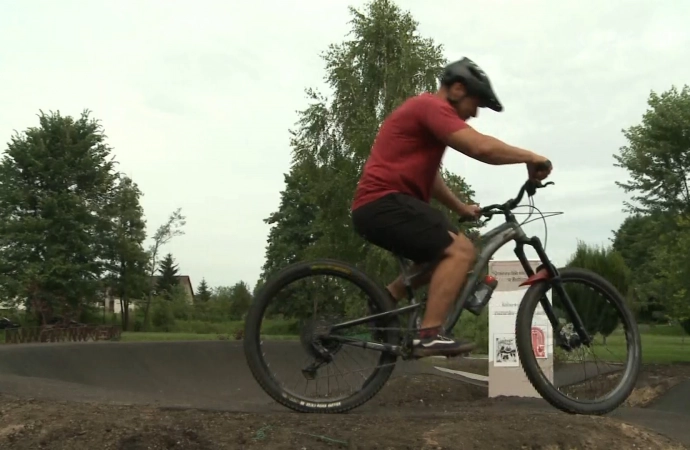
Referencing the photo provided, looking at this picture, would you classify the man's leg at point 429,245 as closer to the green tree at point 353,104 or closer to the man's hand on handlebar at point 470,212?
the man's hand on handlebar at point 470,212

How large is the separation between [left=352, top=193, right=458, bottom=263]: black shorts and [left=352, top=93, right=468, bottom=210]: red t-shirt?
0.19 feet

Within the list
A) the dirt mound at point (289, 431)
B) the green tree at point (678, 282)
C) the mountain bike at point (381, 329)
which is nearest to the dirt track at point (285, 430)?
the dirt mound at point (289, 431)

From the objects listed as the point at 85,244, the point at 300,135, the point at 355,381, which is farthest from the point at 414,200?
the point at 85,244

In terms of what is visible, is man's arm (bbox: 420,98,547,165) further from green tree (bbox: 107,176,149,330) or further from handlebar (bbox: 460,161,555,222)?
green tree (bbox: 107,176,149,330)

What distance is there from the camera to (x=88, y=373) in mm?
10102

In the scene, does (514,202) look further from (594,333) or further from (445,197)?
(594,333)

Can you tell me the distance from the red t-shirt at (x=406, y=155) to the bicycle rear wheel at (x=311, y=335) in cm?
43

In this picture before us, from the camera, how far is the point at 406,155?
4.06 meters

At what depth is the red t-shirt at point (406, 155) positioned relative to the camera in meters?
4.00

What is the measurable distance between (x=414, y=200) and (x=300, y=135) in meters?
23.0

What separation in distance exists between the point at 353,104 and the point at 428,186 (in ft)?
73.0

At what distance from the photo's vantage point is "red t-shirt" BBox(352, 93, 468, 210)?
400 cm

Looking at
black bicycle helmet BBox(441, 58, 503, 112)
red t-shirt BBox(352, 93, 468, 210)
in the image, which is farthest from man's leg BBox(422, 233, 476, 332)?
black bicycle helmet BBox(441, 58, 503, 112)

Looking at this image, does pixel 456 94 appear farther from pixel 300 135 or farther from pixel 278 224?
pixel 278 224
